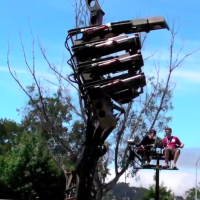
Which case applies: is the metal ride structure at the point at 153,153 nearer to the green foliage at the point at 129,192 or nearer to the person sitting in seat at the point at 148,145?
the person sitting in seat at the point at 148,145

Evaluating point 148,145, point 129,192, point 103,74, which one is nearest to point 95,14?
point 103,74

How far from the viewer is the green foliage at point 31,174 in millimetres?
36312

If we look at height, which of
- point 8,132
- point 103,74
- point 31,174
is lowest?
point 103,74

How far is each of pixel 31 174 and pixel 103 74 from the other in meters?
31.0

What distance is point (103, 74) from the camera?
20.7ft

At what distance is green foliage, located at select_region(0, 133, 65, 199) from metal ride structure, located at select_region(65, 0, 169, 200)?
29.2 metres

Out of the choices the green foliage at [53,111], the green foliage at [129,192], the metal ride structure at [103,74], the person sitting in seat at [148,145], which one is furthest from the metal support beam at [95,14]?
the green foliage at [129,192]

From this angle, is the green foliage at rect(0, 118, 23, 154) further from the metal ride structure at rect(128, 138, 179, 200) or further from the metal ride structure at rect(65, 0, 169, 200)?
the metal ride structure at rect(65, 0, 169, 200)

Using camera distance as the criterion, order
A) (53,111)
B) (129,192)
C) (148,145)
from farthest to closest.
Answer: (129,192) < (53,111) < (148,145)

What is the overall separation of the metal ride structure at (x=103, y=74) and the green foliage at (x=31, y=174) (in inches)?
1151

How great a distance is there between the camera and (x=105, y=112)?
20.4 feet

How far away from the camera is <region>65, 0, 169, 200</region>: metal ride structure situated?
6242mm

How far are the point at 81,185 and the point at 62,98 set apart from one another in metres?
19.6

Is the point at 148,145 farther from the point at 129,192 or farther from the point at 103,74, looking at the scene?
the point at 129,192
